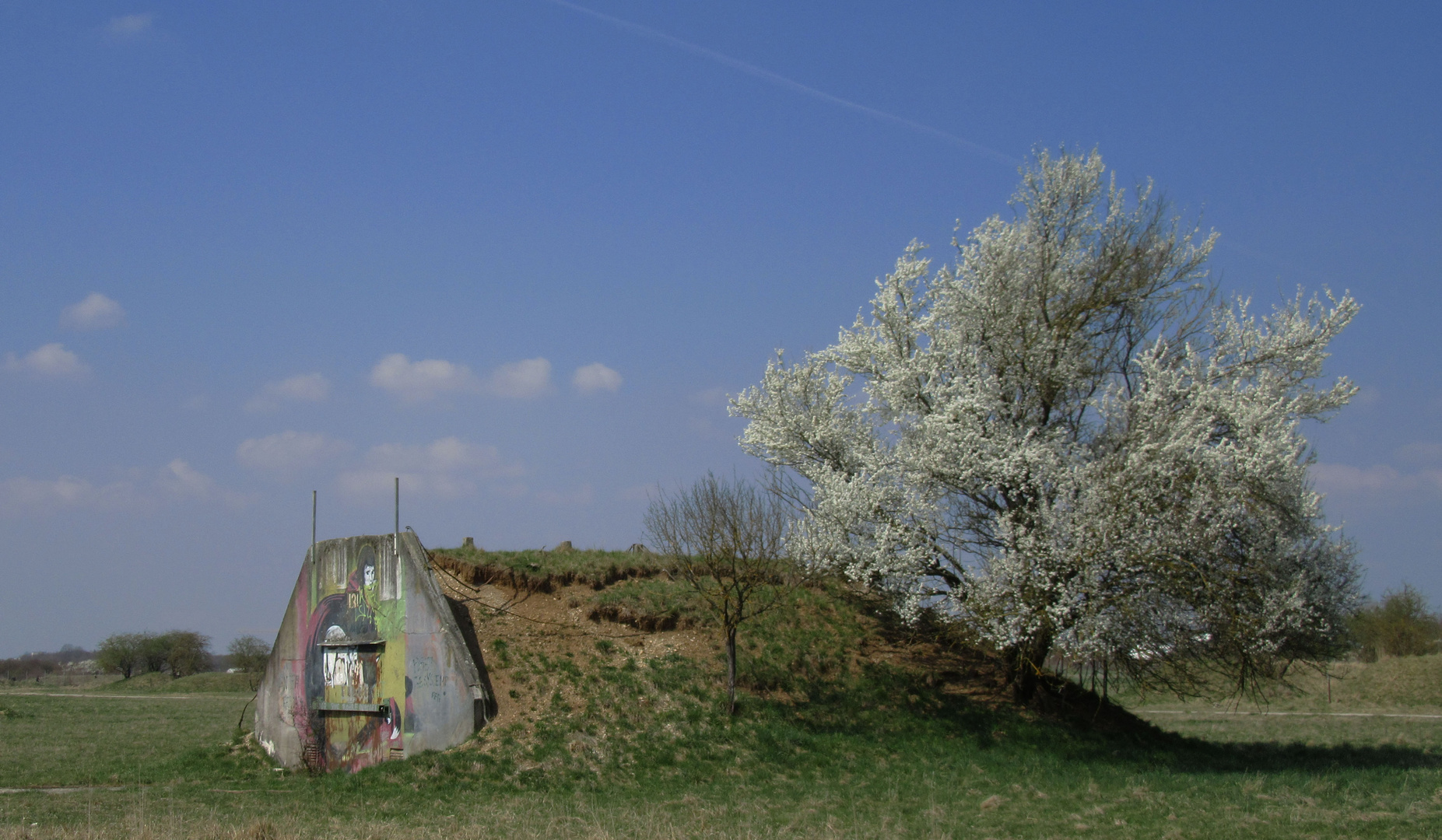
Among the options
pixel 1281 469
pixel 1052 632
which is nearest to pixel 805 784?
pixel 1052 632

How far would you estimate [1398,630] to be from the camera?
5681cm

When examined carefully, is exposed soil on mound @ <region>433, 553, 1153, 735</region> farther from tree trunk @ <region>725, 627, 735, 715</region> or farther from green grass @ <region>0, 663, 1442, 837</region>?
tree trunk @ <region>725, 627, 735, 715</region>

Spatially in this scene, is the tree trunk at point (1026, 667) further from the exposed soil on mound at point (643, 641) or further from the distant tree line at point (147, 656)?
the distant tree line at point (147, 656)

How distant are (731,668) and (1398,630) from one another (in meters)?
54.7

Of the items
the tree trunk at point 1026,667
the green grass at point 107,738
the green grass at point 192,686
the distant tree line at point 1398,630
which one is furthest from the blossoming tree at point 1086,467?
the green grass at point 192,686

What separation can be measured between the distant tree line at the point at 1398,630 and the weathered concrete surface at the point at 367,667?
57118 mm

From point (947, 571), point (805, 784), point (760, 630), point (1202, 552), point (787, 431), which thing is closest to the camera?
point (805, 784)

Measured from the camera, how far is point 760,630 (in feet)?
79.3

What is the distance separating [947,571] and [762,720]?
5546 millimetres

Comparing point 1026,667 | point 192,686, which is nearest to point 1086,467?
point 1026,667

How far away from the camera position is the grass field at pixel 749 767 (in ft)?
45.3

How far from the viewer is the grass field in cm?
1380

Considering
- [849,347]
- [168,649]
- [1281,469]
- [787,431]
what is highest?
[849,347]

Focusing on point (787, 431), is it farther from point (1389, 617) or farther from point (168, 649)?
point (168, 649)
